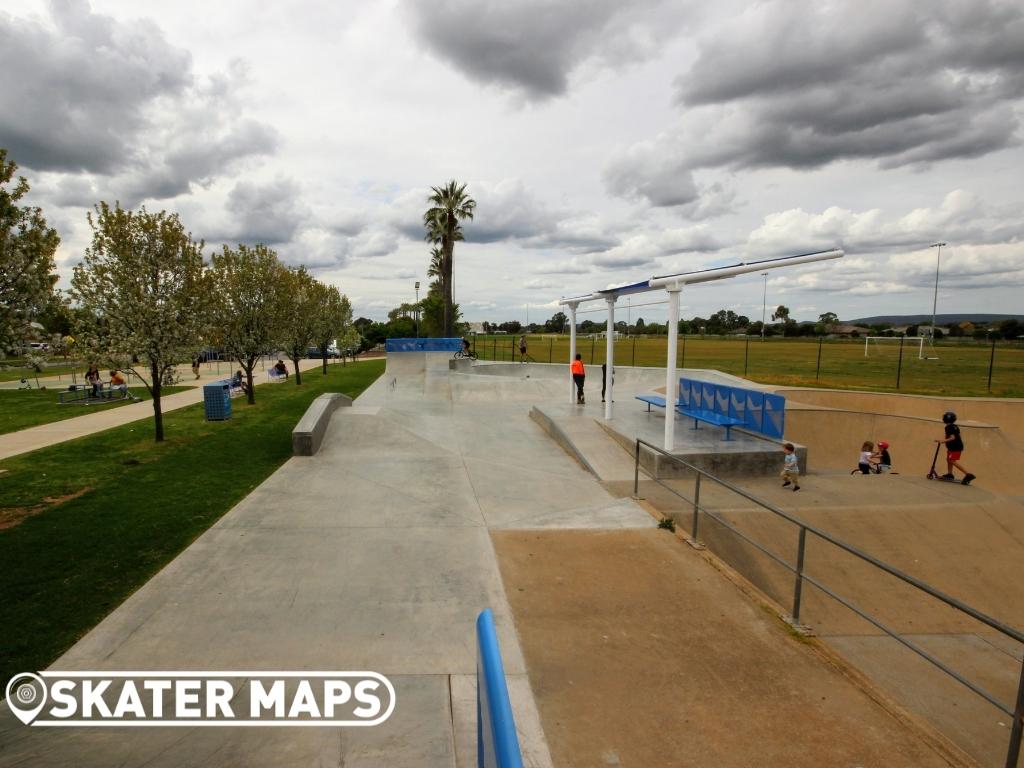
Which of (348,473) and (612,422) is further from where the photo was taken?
(612,422)

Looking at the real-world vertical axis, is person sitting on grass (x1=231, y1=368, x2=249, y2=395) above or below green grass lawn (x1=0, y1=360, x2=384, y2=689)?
above

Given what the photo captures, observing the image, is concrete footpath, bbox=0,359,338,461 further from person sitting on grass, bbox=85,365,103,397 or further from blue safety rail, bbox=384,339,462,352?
blue safety rail, bbox=384,339,462,352

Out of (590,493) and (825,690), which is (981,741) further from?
(590,493)

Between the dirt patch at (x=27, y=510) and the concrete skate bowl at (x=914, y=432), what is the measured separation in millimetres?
16364

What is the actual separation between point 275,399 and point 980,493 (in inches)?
818

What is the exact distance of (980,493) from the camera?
409 inches

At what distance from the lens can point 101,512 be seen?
757 cm

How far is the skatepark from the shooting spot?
325 cm

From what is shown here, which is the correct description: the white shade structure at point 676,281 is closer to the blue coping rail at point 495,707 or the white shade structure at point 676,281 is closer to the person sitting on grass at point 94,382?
the blue coping rail at point 495,707

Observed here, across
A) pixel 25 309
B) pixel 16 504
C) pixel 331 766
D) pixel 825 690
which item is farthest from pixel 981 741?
pixel 16 504

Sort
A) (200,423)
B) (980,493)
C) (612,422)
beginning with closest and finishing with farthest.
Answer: (980,493), (612,422), (200,423)

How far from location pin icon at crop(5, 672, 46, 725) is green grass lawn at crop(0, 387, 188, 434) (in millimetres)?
13968

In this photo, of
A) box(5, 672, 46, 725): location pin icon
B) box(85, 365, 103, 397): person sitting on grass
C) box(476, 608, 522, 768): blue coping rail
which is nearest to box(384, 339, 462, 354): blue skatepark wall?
box(85, 365, 103, 397): person sitting on grass

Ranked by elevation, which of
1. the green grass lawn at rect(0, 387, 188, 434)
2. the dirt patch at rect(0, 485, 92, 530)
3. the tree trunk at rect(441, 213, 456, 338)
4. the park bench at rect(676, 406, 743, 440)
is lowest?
the green grass lawn at rect(0, 387, 188, 434)
